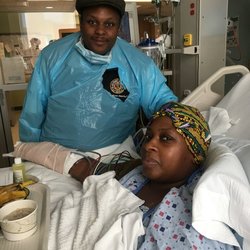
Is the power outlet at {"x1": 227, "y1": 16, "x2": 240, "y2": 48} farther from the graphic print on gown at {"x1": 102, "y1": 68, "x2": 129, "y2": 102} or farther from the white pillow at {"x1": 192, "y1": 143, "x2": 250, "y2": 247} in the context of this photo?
the white pillow at {"x1": 192, "y1": 143, "x2": 250, "y2": 247}

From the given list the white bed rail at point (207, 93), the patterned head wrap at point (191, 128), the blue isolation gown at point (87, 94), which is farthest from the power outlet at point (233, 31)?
the patterned head wrap at point (191, 128)

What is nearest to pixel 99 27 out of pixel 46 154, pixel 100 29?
pixel 100 29

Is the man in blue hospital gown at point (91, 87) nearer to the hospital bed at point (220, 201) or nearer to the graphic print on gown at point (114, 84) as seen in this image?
the graphic print on gown at point (114, 84)

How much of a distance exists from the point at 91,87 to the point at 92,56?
165mm

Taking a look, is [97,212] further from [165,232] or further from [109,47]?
[109,47]

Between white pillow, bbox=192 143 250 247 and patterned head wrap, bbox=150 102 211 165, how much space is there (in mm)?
200

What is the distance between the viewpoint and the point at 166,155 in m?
1.14

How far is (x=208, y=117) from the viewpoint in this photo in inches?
65.7

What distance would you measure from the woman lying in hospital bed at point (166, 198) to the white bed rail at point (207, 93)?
2.12 feet

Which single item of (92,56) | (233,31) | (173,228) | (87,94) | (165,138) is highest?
(233,31)

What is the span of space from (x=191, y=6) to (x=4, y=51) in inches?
72.8

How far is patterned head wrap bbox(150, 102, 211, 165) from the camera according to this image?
1147mm

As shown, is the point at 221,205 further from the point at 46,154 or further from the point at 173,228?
the point at 46,154

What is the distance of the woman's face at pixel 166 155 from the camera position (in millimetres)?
1140
